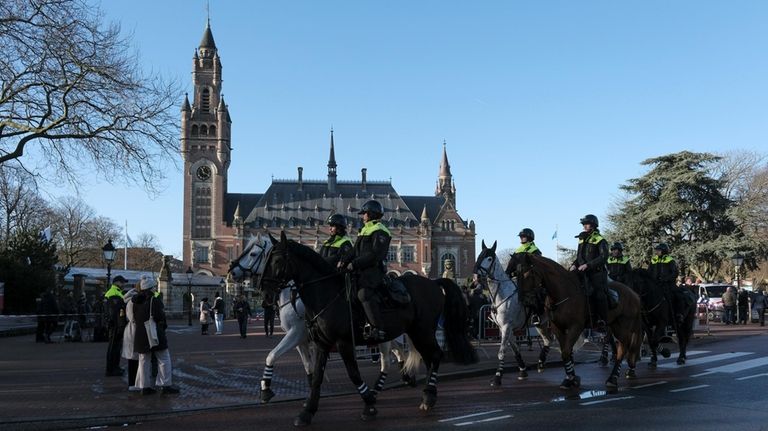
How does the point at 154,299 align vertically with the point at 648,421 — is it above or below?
above

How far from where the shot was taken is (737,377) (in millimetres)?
12664

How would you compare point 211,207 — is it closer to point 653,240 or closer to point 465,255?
point 465,255

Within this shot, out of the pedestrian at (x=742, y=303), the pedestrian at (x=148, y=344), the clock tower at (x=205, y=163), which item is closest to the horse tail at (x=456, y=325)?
the pedestrian at (x=148, y=344)

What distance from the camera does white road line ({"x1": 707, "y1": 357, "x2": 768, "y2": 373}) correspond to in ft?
45.0

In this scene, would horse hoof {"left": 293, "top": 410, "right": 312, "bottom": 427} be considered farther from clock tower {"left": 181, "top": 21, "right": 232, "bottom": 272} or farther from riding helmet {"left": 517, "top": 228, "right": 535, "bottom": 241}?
clock tower {"left": 181, "top": 21, "right": 232, "bottom": 272}

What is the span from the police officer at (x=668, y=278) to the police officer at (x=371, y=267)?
8802 millimetres

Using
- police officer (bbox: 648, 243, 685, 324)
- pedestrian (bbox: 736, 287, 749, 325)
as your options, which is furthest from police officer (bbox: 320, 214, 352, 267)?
pedestrian (bbox: 736, 287, 749, 325)

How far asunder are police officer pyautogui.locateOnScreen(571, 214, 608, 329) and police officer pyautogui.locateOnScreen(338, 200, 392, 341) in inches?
159

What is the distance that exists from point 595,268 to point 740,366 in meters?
4.80

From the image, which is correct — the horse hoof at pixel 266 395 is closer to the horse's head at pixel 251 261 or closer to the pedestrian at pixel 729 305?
the horse's head at pixel 251 261

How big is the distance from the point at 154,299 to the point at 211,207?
8835 centimetres

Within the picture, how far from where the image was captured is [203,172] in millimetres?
97812

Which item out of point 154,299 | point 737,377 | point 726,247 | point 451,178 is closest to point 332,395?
point 154,299

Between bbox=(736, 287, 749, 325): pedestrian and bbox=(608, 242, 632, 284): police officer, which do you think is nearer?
bbox=(608, 242, 632, 284): police officer
